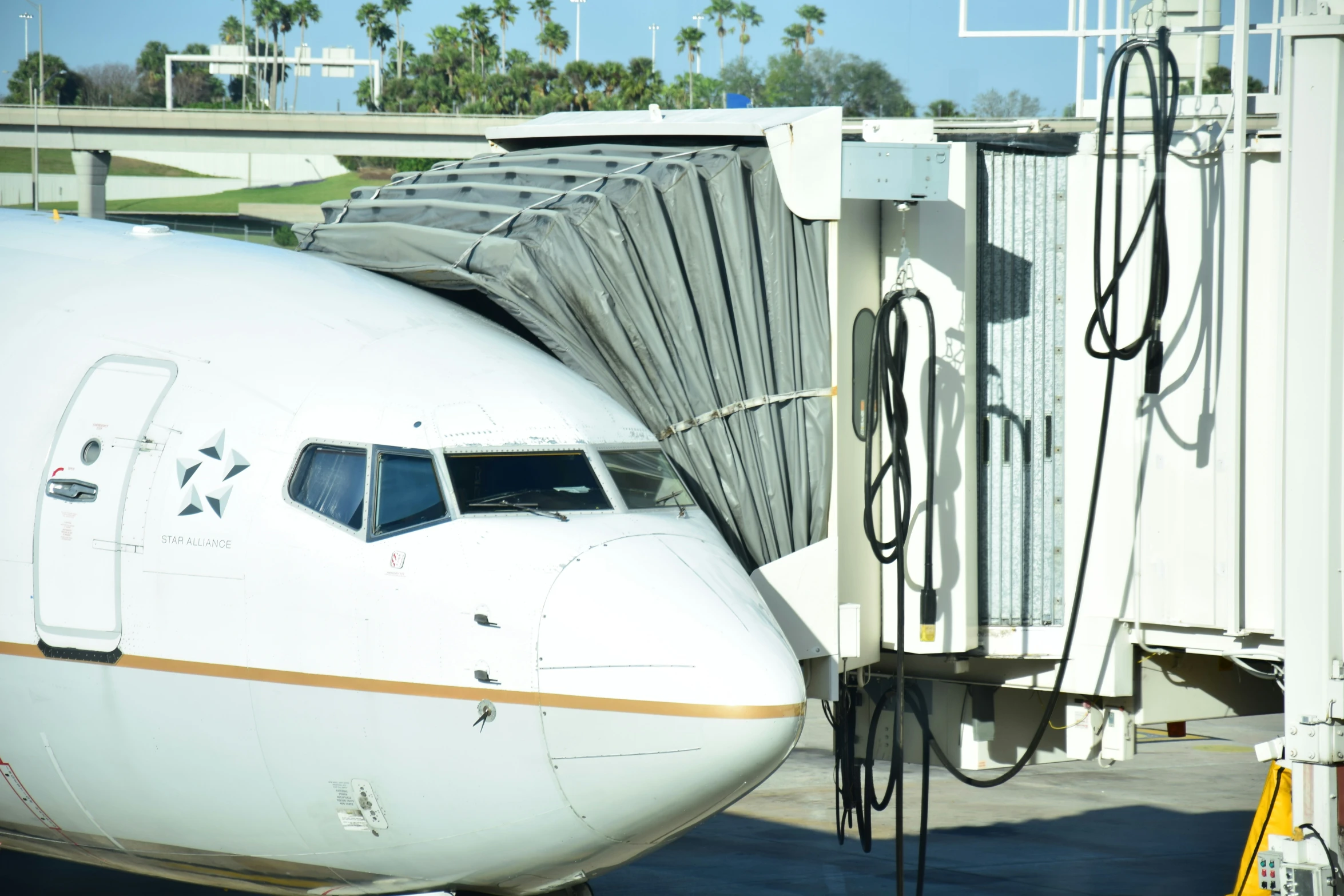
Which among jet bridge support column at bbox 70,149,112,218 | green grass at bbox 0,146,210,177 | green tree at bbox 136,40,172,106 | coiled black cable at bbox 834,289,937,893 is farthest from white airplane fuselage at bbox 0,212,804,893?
green tree at bbox 136,40,172,106

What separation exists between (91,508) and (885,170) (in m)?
5.27

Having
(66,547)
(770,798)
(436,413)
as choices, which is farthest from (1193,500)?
(770,798)

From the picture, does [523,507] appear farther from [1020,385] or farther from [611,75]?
[611,75]

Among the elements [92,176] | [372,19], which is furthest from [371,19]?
[92,176]

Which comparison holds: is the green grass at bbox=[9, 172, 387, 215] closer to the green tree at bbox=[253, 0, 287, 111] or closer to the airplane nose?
the green tree at bbox=[253, 0, 287, 111]

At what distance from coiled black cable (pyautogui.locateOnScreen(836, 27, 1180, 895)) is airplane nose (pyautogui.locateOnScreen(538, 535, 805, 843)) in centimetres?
218

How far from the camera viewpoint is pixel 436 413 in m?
7.90

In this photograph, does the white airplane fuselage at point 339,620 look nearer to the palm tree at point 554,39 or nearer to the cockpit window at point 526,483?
the cockpit window at point 526,483

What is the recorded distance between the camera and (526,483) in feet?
25.9

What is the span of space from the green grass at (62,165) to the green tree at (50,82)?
Answer: 23.6 ft

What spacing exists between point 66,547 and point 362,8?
143269 mm

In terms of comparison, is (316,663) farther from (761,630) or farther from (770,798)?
(770,798)

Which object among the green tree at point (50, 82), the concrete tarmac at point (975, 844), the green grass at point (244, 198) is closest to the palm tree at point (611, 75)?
the green grass at point (244, 198)

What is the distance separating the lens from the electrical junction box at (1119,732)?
10.7 m
